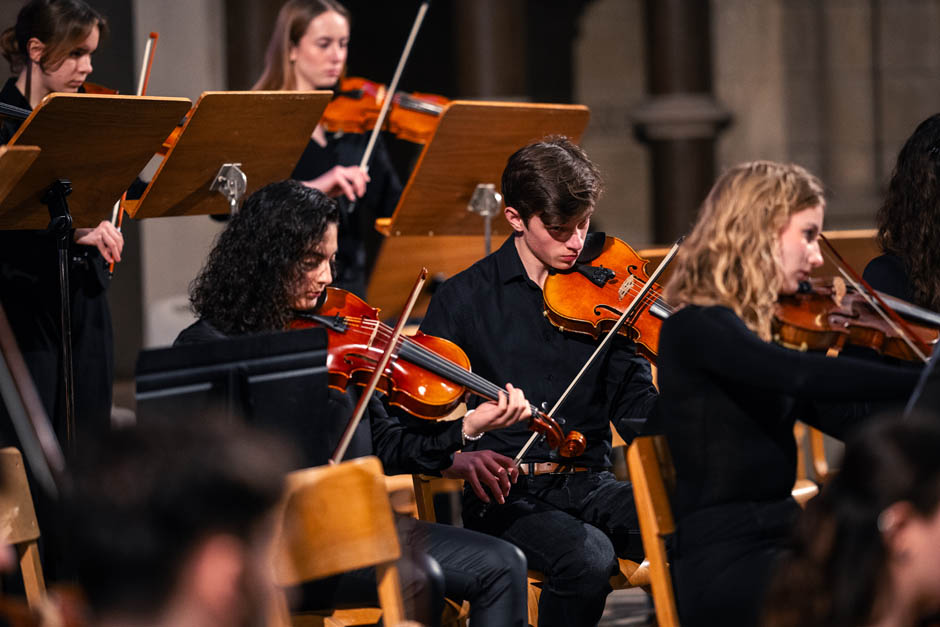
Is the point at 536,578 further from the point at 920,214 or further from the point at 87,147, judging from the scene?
the point at 87,147

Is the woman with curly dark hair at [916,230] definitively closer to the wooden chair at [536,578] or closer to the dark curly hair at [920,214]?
the dark curly hair at [920,214]

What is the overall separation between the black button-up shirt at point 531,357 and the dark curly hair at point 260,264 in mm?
381

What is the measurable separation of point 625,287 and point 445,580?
0.76 meters

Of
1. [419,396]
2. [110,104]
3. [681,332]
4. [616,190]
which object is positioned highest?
[110,104]

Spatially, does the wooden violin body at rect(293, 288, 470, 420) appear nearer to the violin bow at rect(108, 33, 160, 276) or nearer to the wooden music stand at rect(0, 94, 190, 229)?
the wooden music stand at rect(0, 94, 190, 229)

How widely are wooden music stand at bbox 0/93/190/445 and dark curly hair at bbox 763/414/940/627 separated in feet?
5.64

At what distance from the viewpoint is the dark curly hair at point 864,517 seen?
1.38 meters

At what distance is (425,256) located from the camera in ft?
13.6

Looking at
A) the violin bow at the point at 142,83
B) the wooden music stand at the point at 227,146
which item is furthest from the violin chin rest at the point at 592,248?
the violin bow at the point at 142,83

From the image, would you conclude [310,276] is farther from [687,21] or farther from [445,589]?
[687,21]

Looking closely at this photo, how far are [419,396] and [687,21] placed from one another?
3793 mm

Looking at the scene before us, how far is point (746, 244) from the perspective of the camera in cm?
202

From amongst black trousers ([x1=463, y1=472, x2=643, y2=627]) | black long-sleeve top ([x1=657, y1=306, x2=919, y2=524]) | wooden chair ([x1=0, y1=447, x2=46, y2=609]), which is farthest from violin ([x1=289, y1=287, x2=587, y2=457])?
wooden chair ([x1=0, y1=447, x2=46, y2=609])

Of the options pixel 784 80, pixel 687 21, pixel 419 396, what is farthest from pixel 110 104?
pixel 784 80
